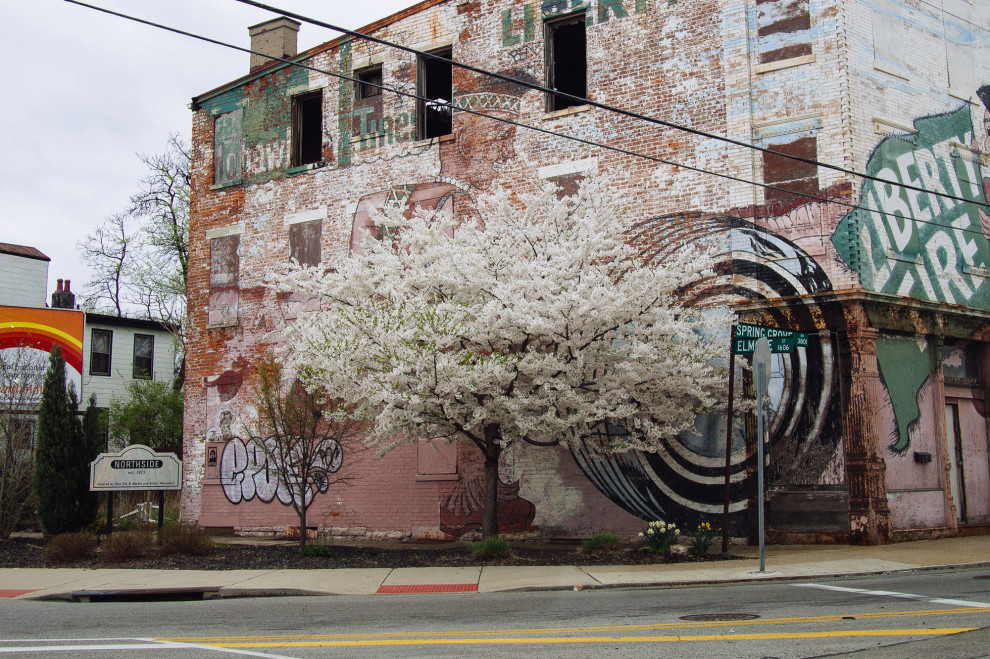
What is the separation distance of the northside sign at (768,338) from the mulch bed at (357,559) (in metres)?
3.21

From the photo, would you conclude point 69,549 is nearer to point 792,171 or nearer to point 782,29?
point 792,171

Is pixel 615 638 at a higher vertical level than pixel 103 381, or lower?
lower

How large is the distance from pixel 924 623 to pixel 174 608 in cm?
779

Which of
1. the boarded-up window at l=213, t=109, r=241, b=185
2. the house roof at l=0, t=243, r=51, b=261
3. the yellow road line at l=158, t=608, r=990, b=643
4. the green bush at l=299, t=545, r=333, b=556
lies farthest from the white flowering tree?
the house roof at l=0, t=243, r=51, b=261

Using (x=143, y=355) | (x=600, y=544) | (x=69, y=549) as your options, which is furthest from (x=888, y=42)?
(x=143, y=355)

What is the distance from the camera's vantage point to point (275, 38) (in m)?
23.8

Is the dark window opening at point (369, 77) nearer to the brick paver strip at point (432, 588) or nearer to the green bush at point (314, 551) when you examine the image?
the green bush at point (314, 551)

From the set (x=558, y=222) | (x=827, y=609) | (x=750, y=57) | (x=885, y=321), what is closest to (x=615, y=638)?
(x=827, y=609)

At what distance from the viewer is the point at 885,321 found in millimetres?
15281

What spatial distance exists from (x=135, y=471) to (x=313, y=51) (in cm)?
1091

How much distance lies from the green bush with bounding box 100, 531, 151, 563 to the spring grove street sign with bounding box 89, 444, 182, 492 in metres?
2.06

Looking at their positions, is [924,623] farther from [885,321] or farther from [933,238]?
[933,238]

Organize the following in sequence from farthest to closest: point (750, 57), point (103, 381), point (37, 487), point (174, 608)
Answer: point (103, 381) < point (37, 487) < point (750, 57) < point (174, 608)

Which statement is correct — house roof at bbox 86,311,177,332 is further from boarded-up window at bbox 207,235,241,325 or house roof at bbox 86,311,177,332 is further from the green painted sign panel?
the green painted sign panel
